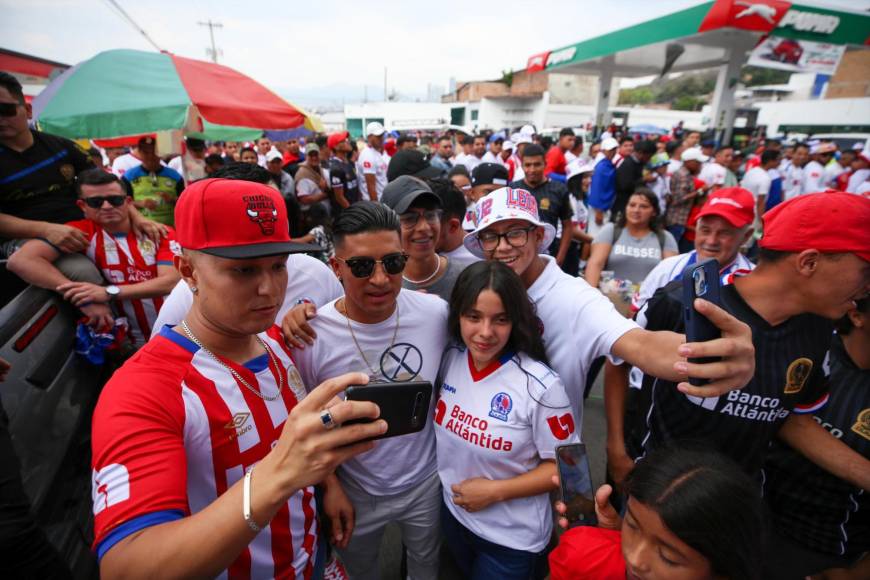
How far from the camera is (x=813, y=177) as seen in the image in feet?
35.3

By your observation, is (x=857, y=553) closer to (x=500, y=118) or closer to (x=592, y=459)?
(x=592, y=459)

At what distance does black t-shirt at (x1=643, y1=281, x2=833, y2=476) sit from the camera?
1688mm

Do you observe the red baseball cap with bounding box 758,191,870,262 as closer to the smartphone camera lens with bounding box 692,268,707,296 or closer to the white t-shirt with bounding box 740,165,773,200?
the smartphone camera lens with bounding box 692,268,707,296

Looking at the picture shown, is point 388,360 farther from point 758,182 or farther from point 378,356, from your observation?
point 758,182

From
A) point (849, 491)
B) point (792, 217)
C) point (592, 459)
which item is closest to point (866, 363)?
point (849, 491)

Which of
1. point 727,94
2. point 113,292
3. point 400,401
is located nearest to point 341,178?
Result: point 113,292

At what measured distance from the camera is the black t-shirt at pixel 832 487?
188cm

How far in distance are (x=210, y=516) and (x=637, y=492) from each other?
4.06ft

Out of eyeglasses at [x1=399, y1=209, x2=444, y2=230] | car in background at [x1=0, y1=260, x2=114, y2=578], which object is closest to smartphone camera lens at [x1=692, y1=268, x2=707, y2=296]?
eyeglasses at [x1=399, y1=209, x2=444, y2=230]

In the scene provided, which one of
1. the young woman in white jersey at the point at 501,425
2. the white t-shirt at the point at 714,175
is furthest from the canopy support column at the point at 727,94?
the young woman in white jersey at the point at 501,425

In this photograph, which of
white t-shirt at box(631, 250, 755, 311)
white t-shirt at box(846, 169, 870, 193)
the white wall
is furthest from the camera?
the white wall

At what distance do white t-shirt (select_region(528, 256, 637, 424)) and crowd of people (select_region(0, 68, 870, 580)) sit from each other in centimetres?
1

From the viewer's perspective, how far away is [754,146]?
64.5 ft

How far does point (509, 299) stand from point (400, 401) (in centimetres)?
85
